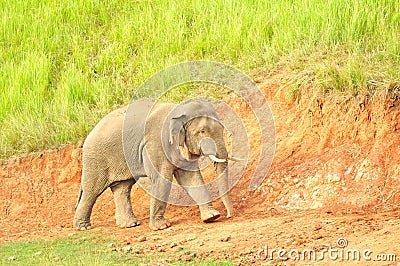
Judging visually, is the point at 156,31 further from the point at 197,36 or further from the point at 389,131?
the point at 389,131

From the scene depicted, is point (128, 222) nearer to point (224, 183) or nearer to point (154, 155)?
point (154, 155)

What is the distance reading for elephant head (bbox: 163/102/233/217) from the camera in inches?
313

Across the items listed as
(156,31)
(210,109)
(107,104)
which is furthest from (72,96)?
(210,109)

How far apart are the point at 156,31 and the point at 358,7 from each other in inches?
121

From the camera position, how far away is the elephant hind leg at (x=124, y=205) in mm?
8508

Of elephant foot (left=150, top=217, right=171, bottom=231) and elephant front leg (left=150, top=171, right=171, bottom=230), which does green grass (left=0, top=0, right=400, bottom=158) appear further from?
elephant foot (left=150, top=217, right=171, bottom=231)

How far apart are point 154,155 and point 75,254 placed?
4.38ft

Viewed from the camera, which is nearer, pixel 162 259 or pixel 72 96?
pixel 162 259

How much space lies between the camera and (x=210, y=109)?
8.08 meters

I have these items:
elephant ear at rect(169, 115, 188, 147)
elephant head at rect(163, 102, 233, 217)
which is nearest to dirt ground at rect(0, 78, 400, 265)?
elephant head at rect(163, 102, 233, 217)

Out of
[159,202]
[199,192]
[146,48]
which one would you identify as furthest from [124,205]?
[146,48]

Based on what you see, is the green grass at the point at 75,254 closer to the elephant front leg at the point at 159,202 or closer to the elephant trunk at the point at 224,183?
the elephant front leg at the point at 159,202

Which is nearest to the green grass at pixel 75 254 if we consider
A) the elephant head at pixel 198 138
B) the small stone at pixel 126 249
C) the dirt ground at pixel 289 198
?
the small stone at pixel 126 249

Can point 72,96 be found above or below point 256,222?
above
